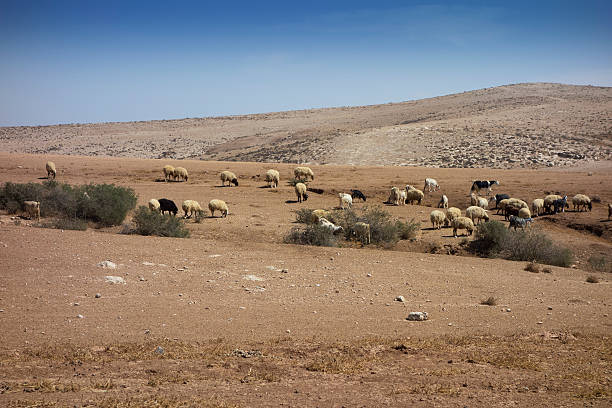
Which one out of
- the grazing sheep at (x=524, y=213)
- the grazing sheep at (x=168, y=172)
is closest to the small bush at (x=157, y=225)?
the grazing sheep at (x=524, y=213)

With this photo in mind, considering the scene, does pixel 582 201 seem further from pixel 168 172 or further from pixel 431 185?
pixel 168 172

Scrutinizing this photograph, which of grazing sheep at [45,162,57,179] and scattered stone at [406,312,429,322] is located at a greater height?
grazing sheep at [45,162,57,179]

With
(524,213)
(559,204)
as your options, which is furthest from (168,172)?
(559,204)

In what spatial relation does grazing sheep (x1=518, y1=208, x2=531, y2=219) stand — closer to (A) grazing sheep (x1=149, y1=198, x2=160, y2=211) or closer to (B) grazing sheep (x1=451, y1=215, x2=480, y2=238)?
(B) grazing sheep (x1=451, y1=215, x2=480, y2=238)

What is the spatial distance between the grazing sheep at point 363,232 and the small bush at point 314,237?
1009 mm

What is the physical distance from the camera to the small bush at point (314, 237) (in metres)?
15.6

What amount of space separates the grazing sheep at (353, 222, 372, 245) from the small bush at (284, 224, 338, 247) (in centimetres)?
101

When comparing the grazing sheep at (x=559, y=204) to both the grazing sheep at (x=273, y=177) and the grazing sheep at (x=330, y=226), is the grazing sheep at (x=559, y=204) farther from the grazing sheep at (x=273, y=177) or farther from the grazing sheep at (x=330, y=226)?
the grazing sheep at (x=273, y=177)

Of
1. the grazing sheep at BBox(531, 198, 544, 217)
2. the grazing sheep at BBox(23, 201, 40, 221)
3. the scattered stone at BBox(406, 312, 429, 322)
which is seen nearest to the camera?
the scattered stone at BBox(406, 312, 429, 322)

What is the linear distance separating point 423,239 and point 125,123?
358 feet

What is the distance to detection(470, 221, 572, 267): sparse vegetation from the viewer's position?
1542cm

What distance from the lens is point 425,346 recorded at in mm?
7344

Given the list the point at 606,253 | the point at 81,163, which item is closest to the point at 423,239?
the point at 606,253

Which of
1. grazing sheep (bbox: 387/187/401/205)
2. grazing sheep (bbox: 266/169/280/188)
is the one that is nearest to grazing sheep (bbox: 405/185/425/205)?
grazing sheep (bbox: 387/187/401/205)
